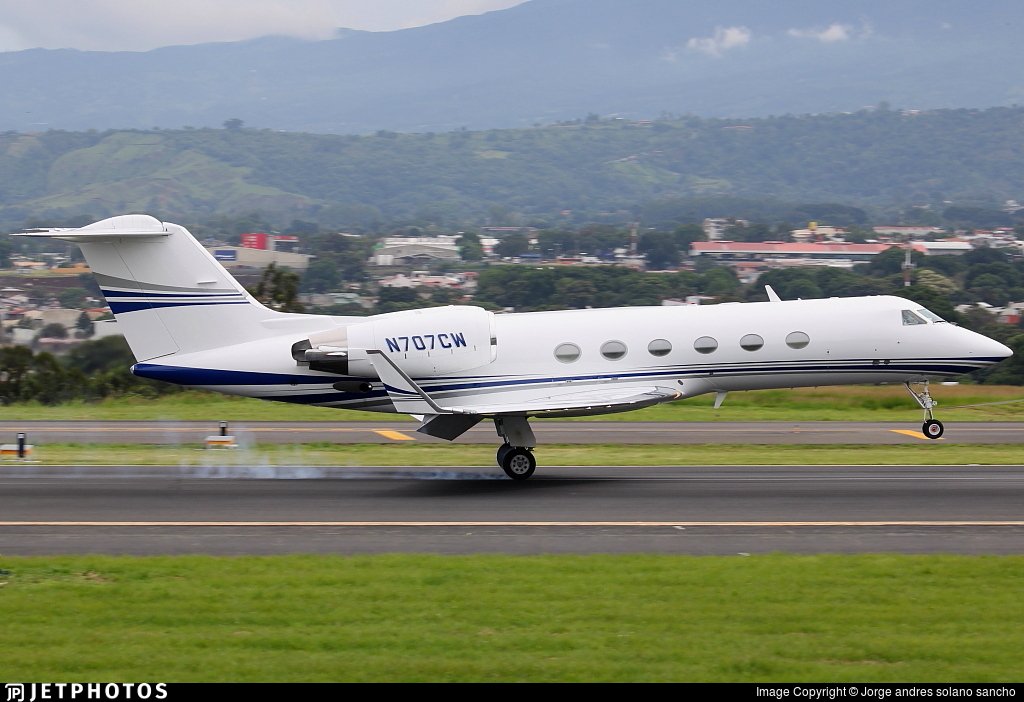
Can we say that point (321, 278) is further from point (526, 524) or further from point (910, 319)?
point (526, 524)

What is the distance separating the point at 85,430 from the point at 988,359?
2014cm

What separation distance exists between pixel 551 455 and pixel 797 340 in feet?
19.0

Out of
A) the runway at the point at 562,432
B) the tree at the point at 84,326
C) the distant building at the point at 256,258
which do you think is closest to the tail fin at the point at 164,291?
the runway at the point at 562,432

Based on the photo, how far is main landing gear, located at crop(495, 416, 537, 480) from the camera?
21.6 m

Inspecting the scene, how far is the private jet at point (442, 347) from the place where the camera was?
69.8ft

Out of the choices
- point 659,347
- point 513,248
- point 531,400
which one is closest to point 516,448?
point 531,400

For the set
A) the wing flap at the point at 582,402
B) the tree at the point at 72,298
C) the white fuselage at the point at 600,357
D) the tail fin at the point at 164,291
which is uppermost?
the tail fin at the point at 164,291

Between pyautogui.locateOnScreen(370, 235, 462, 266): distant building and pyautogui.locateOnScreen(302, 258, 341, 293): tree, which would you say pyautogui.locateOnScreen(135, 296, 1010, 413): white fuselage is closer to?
pyautogui.locateOnScreen(302, 258, 341, 293): tree

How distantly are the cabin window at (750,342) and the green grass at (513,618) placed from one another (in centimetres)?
790

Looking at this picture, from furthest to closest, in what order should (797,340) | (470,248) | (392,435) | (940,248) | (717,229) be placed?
(717,229) < (470,248) < (940,248) < (392,435) < (797,340)

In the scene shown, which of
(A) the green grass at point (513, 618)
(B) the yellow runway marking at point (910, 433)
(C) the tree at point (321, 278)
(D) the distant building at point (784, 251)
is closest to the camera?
(A) the green grass at point (513, 618)

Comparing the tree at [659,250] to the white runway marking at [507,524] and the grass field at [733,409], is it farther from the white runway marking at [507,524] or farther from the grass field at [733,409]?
the white runway marking at [507,524]

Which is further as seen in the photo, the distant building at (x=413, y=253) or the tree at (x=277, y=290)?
the distant building at (x=413, y=253)

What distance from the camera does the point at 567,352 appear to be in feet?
71.1
